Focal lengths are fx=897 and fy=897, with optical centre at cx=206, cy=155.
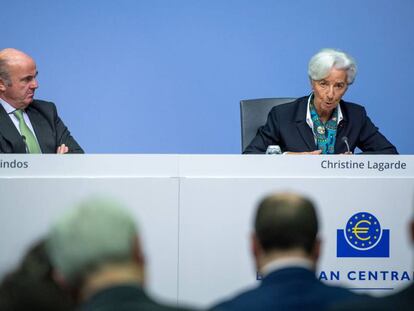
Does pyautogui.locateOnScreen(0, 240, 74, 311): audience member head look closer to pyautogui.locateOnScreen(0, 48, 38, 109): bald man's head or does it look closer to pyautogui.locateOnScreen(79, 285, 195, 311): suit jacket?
pyautogui.locateOnScreen(79, 285, 195, 311): suit jacket

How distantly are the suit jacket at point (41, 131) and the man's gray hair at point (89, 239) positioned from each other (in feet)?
8.36

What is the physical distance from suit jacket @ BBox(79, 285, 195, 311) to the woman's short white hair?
10.1ft

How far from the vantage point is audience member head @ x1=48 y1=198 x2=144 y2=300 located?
180 cm

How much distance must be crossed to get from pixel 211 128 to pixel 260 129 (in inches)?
55.8

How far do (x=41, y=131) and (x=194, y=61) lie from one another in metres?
1.82

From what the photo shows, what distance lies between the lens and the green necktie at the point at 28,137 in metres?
4.43

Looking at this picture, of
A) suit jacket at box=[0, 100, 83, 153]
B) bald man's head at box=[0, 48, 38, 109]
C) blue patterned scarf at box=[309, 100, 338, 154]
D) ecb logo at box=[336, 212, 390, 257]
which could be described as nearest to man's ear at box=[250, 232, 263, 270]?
ecb logo at box=[336, 212, 390, 257]

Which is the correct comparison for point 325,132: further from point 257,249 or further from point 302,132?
point 257,249

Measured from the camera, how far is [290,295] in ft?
6.57

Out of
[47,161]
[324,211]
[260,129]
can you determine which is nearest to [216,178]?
[324,211]

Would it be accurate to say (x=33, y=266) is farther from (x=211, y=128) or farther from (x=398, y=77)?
(x=398, y=77)

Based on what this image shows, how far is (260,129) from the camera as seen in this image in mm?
4777

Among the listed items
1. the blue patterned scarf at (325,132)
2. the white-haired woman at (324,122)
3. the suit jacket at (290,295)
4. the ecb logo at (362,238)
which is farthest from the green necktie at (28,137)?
the suit jacket at (290,295)

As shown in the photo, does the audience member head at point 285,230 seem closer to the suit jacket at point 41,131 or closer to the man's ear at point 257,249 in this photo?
the man's ear at point 257,249
